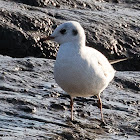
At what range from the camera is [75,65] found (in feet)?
21.1

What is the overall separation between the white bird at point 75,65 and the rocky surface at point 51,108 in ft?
1.49

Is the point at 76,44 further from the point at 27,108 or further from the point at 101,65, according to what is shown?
the point at 27,108

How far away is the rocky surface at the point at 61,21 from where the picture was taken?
971cm

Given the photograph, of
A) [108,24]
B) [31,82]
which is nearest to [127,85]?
[31,82]

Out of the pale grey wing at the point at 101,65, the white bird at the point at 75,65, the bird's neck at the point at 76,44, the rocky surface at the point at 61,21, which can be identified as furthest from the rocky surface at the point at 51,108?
the bird's neck at the point at 76,44

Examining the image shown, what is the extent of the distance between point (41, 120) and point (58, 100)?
3.26 feet

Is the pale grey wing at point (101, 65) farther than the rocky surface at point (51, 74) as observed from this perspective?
Yes

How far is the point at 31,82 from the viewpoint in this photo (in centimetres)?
818

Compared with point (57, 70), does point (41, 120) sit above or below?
below

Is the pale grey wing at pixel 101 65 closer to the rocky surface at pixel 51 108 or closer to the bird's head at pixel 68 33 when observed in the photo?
the bird's head at pixel 68 33

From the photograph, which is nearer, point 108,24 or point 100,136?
point 100,136

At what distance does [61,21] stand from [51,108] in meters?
3.56

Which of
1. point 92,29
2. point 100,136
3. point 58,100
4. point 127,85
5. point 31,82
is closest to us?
point 100,136

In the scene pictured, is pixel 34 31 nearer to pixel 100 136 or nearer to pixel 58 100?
pixel 58 100
